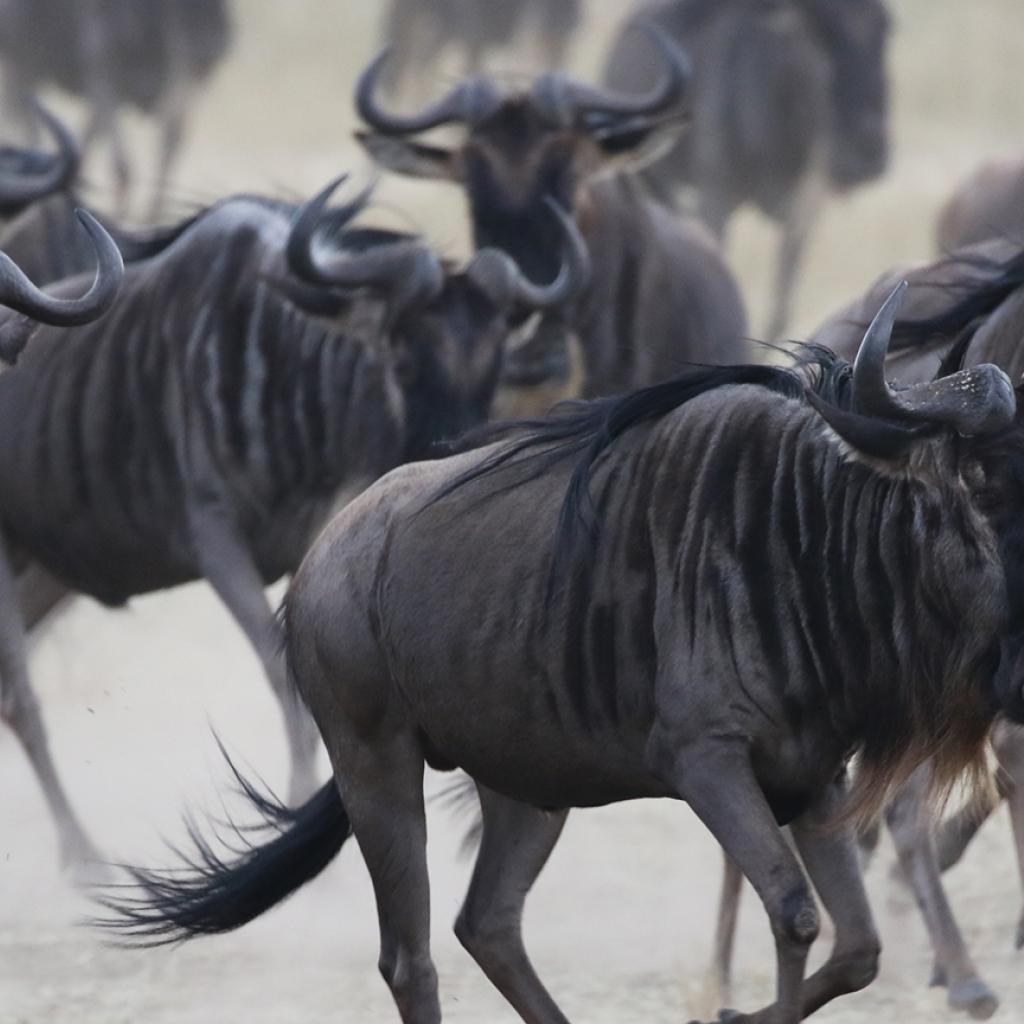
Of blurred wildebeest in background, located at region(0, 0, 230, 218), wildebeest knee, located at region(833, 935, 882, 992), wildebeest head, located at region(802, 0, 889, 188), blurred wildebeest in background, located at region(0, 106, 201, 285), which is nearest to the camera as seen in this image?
wildebeest knee, located at region(833, 935, 882, 992)

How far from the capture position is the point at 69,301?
176 inches

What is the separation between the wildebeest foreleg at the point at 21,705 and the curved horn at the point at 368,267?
117cm

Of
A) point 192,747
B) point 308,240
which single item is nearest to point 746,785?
point 308,240

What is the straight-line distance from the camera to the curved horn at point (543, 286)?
660 cm

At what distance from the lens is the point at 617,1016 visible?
195 inches

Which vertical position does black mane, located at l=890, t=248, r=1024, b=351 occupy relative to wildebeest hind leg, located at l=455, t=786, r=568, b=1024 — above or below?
above

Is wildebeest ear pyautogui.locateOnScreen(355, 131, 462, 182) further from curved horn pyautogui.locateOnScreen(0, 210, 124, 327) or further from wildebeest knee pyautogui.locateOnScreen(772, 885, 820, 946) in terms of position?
wildebeest knee pyautogui.locateOnScreen(772, 885, 820, 946)

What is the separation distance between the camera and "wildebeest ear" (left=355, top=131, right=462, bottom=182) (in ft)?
28.3

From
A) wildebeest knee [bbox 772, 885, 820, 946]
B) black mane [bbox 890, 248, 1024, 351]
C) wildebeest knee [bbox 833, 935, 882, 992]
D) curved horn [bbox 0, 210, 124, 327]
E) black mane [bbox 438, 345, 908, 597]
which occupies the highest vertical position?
curved horn [bbox 0, 210, 124, 327]

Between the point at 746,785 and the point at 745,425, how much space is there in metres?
0.54

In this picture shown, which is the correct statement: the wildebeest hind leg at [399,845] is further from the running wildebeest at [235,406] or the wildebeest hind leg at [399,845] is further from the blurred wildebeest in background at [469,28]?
the blurred wildebeest in background at [469,28]

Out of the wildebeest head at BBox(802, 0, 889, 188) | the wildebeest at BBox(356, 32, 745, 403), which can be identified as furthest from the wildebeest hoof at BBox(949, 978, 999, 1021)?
the wildebeest head at BBox(802, 0, 889, 188)

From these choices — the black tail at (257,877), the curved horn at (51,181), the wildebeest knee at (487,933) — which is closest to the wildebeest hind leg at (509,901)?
the wildebeest knee at (487,933)

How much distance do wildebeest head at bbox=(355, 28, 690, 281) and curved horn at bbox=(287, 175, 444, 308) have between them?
1401mm
